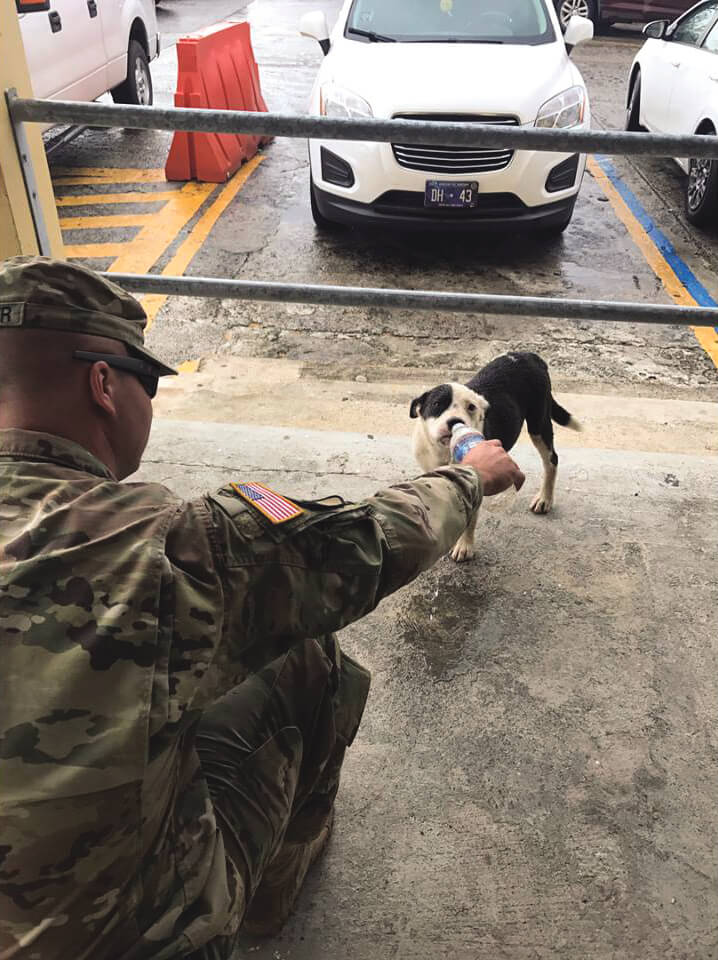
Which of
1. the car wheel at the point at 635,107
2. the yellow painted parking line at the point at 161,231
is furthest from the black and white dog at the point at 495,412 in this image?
the car wheel at the point at 635,107

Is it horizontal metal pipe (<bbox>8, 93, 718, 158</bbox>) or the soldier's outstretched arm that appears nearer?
the soldier's outstretched arm

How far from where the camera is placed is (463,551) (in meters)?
2.92

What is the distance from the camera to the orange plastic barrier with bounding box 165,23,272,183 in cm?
801

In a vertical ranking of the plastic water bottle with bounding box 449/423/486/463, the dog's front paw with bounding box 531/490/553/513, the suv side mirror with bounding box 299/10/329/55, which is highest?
the suv side mirror with bounding box 299/10/329/55

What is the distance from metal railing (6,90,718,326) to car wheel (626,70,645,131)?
758cm

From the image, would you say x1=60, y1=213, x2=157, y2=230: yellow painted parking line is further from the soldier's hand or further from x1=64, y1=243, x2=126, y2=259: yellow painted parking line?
the soldier's hand

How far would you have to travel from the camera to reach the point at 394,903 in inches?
73.6

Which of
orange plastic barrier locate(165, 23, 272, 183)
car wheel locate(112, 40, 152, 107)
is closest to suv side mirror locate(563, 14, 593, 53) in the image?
orange plastic barrier locate(165, 23, 272, 183)

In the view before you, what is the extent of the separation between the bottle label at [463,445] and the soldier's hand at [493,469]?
160 mm

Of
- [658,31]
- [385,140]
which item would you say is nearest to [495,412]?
[385,140]

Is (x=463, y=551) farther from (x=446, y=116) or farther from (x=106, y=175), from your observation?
(x=106, y=175)

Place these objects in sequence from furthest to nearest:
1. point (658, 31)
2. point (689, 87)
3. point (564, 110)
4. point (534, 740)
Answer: point (658, 31), point (689, 87), point (564, 110), point (534, 740)

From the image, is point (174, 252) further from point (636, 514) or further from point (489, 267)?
point (636, 514)

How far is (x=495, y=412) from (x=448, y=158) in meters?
3.61
